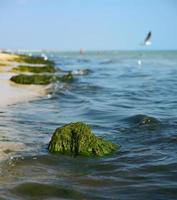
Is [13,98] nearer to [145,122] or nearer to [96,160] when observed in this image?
[145,122]

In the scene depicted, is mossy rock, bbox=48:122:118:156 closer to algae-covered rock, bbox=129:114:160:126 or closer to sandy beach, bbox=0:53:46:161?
sandy beach, bbox=0:53:46:161

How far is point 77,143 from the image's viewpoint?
859cm

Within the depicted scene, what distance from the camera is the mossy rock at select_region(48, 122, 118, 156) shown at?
8508 mm

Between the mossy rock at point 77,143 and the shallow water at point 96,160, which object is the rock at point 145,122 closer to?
the shallow water at point 96,160

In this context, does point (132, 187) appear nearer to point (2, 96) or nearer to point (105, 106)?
point (105, 106)

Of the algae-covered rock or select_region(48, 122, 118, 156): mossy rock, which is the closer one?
select_region(48, 122, 118, 156): mossy rock

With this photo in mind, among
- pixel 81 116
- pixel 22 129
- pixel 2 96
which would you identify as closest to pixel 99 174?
pixel 22 129

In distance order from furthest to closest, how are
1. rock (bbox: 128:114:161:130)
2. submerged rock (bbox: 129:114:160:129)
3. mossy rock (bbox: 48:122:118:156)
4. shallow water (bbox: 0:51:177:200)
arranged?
submerged rock (bbox: 129:114:160:129)
rock (bbox: 128:114:161:130)
mossy rock (bbox: 48:122:118:156)
shallow water (bbox: 0:51:177:200)

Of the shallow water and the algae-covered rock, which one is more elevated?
the algae-covered rock

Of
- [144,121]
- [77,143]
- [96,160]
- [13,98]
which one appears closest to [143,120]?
[144,121]

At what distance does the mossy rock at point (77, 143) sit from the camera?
8.51m

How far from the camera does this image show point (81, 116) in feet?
44.3

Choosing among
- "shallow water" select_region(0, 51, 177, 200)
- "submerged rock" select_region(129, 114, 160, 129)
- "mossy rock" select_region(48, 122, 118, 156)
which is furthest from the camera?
"submerged rock" select_region(129, 114, 160, 129)

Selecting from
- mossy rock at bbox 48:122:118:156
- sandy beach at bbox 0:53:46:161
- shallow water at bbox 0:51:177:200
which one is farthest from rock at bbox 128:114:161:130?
sandy beach at bbox 0:53:46:161
